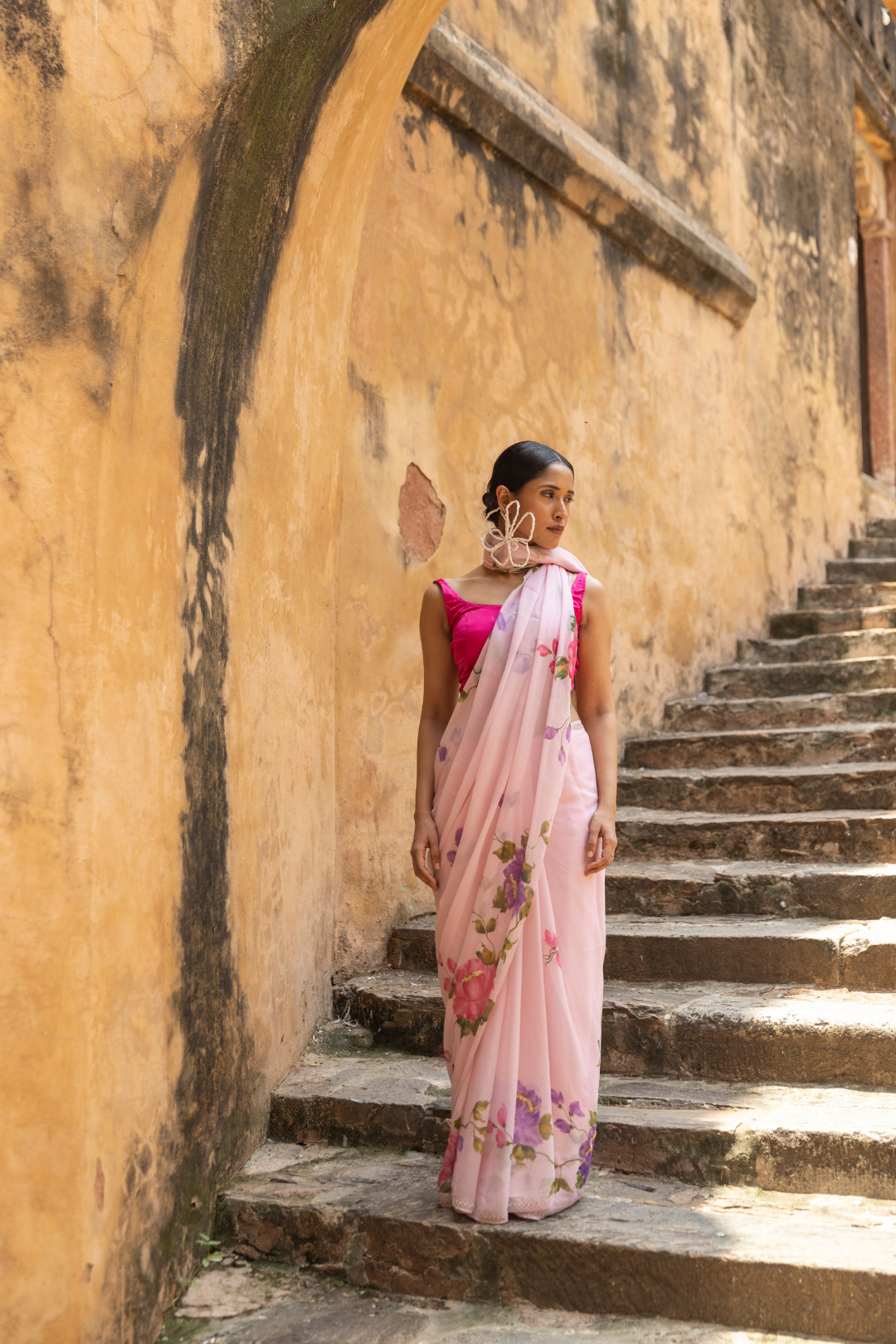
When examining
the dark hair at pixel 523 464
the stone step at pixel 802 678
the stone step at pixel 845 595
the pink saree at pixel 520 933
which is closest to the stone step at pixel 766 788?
the stone step at pixel 802 678

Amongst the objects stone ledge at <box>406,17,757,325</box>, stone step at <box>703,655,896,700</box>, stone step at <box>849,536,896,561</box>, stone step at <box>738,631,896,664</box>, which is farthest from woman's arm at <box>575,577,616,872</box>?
stone step at <box>849,536,896,561</box>

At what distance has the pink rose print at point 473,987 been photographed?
243 centimetres

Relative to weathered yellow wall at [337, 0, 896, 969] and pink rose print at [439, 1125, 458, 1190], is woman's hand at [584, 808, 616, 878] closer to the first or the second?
pink rose print at [439, 1125, 458, 1190]

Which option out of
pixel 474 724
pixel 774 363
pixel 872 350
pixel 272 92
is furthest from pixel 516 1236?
pixel 872 350

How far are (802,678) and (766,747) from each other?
0.91 meters

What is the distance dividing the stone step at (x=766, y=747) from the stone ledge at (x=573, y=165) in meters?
2.46

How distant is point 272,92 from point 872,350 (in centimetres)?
930

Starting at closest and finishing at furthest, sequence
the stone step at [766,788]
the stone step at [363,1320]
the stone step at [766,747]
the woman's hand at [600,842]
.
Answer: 1. the stone step at [363,1320]
2. the woman's hand at [600,842]
3. the stone step at [766,788]
4. the stone step at [766,747]

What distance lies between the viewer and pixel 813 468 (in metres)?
7.88

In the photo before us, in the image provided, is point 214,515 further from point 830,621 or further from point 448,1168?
point 830,621

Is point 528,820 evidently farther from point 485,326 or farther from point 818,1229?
point 485,326

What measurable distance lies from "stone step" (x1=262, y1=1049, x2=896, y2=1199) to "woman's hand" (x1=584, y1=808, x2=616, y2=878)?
0.64 meters

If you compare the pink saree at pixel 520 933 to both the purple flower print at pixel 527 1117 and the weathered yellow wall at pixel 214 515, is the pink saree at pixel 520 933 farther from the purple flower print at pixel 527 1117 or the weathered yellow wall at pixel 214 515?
the weathered yellow wall at pixel 214 515

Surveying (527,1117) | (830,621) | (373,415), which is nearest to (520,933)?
(527,1117)
